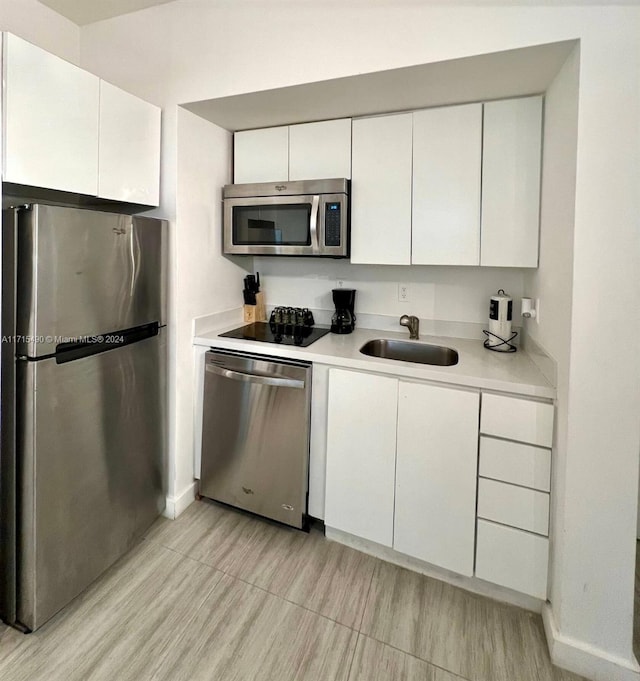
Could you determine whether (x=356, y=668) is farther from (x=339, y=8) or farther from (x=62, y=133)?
(x=339, y=8)

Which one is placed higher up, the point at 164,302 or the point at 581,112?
the point at 581,112

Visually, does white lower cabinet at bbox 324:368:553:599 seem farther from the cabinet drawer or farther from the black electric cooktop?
the black electric cooktop

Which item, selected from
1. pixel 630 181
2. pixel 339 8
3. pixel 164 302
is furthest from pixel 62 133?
pixel 630 181

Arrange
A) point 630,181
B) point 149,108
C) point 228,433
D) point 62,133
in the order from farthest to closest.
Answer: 1. point 228,433
2. point 149,108
3. point 62,133
4. point 630,181

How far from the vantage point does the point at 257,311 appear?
2.55 m

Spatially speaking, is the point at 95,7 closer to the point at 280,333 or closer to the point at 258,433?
the point at 280,333

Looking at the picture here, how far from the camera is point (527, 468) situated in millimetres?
1478

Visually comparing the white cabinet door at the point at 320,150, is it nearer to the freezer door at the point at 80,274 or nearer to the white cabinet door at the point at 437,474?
the freezer door at the point at 80,274

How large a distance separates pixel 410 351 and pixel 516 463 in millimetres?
833

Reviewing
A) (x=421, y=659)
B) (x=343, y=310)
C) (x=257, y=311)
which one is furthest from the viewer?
(x=257, y=311)

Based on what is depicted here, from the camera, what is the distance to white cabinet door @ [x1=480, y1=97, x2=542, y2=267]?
1.71 m

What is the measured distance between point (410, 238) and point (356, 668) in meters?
1.78

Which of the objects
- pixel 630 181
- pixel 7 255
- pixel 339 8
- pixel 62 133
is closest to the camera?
pixel 630 181

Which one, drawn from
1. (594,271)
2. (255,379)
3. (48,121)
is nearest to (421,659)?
(255,379)
